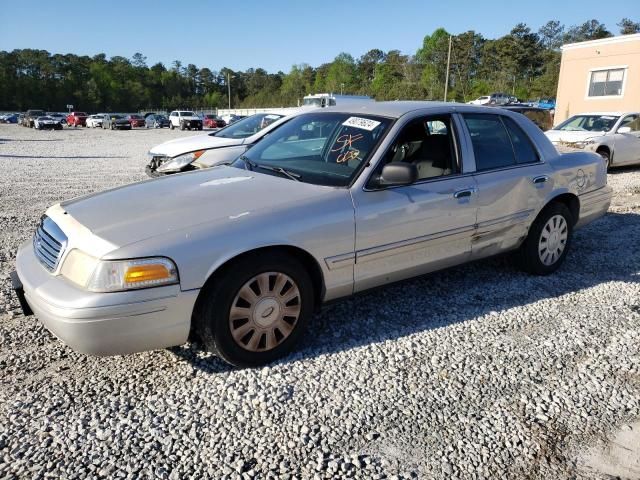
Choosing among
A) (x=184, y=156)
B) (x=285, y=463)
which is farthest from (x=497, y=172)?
(x=184, y=156)

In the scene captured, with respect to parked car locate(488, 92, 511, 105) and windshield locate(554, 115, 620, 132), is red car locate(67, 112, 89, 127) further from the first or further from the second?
windshield locate(554, 115, 620, 132)

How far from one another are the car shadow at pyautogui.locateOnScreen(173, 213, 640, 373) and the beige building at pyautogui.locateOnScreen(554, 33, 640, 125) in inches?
915

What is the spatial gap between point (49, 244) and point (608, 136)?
40.3 ft

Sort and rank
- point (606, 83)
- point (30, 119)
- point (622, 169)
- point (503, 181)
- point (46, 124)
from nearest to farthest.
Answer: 1. point (503, 181)
2. point (622, 169)
3. point (606, 83)
4. point (46, 124)
5. point (30, 119)

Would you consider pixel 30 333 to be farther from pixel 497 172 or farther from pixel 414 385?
pixel 497 172

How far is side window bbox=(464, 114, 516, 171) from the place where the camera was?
13.5 feet

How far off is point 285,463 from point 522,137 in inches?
140

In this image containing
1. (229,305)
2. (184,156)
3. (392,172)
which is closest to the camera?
(229,305)

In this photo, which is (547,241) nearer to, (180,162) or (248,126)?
(180,162)

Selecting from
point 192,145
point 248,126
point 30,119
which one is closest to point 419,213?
point 192,145

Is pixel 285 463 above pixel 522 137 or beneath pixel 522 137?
beneath

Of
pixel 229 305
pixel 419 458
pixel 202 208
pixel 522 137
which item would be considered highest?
pixel 522 137

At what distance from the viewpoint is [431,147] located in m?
4.03

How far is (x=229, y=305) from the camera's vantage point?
9.57 feet
